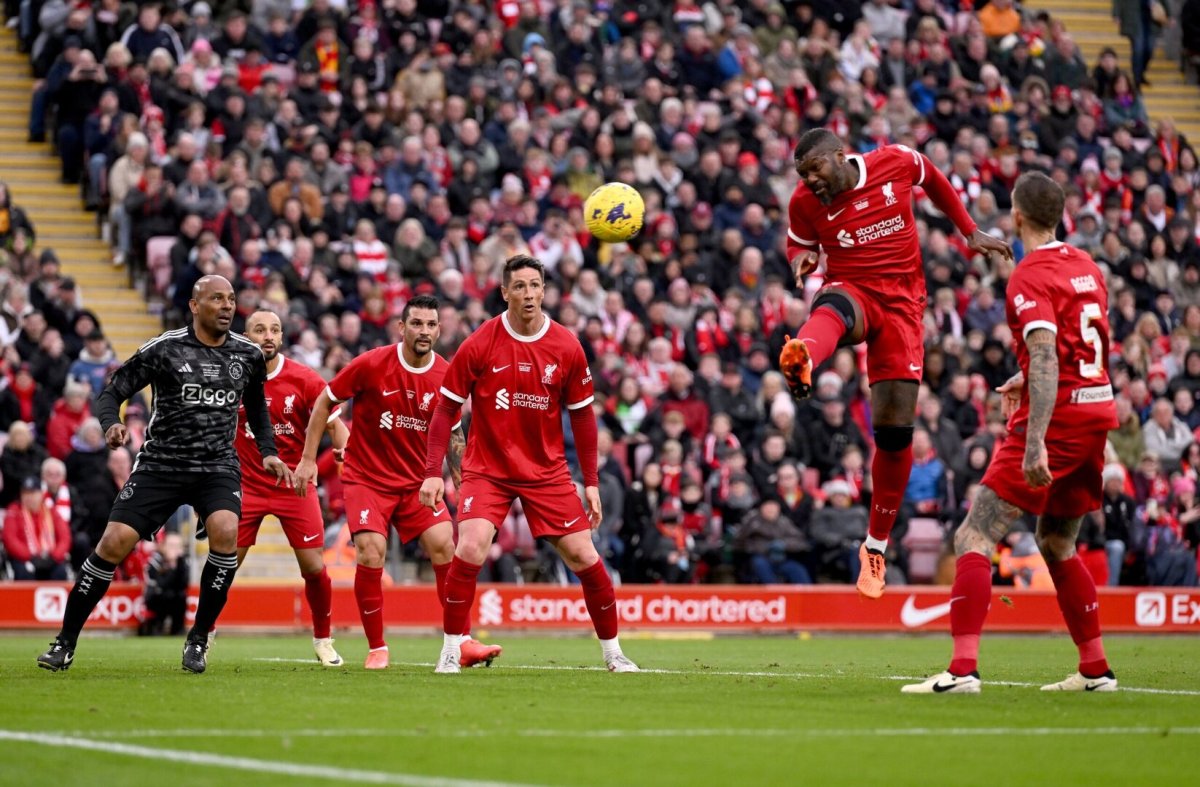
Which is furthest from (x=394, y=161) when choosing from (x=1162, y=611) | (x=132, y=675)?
(x=132, y=675)

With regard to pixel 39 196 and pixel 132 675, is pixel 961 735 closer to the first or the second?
pixel 132 675

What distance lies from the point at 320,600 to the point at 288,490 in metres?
0.91

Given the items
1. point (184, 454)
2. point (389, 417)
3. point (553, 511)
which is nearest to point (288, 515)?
point (389, 417)

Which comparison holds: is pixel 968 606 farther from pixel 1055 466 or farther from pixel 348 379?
pixel 348 379

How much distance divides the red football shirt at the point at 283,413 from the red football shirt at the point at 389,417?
2.87 ft

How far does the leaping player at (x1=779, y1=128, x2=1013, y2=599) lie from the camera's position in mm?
12336

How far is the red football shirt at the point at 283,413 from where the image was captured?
49.2 ft

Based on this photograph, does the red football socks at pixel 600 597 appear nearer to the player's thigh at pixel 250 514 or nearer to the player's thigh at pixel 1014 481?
the player's thigh at pixel 250 514

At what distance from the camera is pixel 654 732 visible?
8.86m

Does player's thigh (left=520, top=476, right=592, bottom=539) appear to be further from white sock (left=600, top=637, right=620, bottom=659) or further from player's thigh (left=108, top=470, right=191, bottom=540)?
player's thigh (left=108, top=470, right=191, bottom=540)

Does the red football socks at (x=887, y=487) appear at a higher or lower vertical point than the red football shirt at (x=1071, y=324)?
lower

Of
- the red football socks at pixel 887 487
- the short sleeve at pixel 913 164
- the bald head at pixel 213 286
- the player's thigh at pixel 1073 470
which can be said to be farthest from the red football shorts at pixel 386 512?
the player's thigh at pixel 1073 470

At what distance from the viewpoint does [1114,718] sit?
9609mm

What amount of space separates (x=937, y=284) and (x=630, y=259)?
15.8ft
